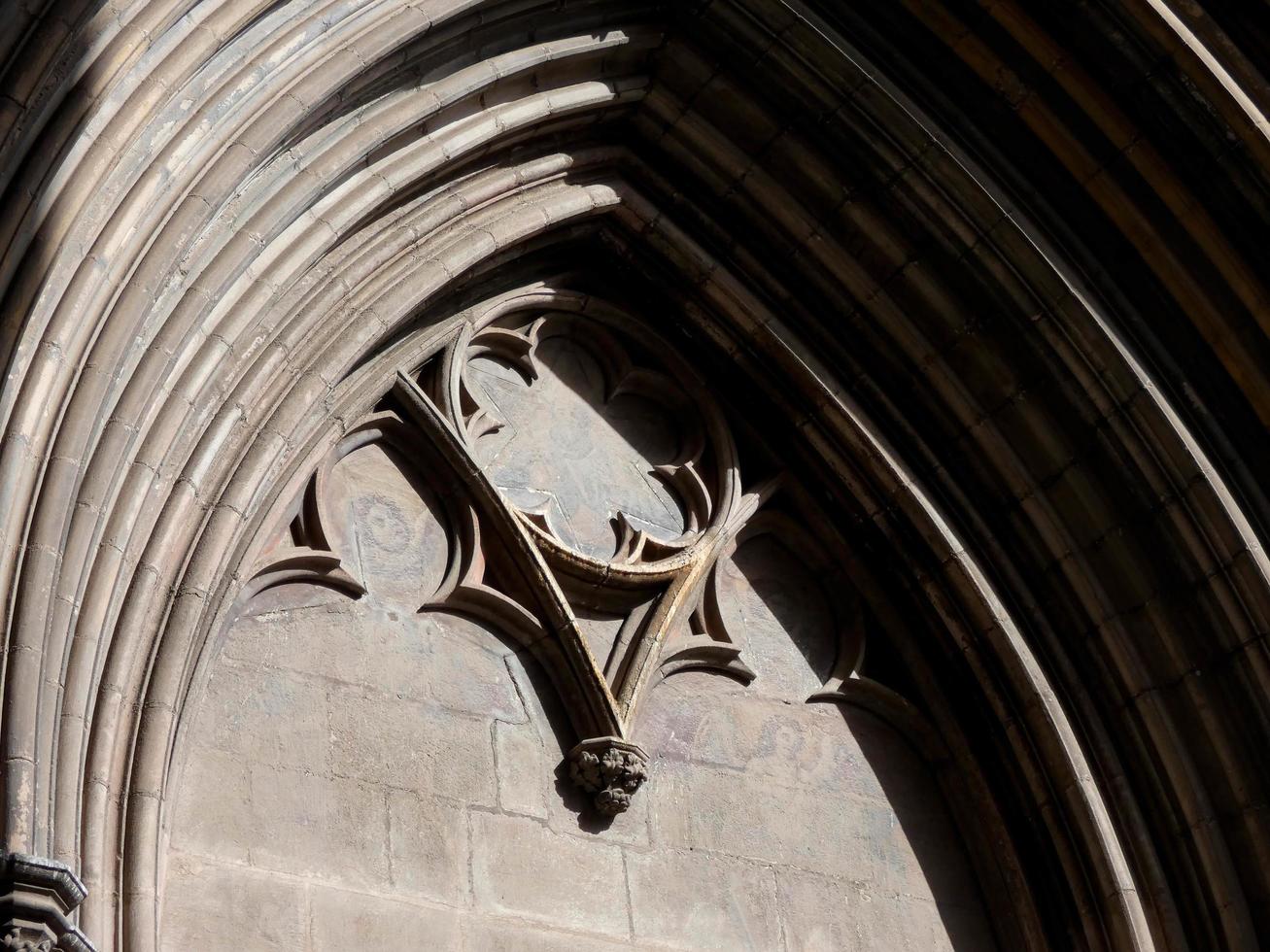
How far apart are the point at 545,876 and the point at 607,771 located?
42 cm

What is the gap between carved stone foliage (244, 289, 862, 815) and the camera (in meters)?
7.23

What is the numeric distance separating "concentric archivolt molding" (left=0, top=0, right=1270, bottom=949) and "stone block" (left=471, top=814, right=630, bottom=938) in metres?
1.16

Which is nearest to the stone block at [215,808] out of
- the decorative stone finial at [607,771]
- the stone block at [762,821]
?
the decorative stone finial at [607,771]

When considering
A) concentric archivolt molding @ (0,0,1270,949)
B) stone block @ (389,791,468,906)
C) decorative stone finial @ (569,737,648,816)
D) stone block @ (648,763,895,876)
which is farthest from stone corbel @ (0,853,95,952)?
stone block @ (648,763,895,876)

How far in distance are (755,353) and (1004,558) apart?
1218 mm

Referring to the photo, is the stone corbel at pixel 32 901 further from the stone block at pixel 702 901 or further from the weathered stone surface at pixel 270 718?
the stone block at pixel 702 901

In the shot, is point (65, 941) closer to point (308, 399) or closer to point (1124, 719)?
point (308, 399)

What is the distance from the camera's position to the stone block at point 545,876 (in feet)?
22.3

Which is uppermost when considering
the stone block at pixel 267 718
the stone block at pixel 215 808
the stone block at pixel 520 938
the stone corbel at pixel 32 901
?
the stone block at pixel 267 718

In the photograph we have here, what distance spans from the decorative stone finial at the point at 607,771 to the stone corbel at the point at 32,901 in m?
2.45

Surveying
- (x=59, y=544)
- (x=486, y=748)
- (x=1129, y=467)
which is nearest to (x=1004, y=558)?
(x=1129, y=467)

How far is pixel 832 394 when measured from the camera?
8242 millimetres

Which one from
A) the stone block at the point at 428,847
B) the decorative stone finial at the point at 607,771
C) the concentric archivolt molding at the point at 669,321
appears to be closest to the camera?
the concentric archivolt molding at the point at 669,321

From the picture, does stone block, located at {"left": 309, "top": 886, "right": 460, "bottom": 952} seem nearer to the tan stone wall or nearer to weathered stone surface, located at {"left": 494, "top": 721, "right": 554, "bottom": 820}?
the tan stone wall
